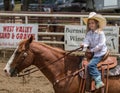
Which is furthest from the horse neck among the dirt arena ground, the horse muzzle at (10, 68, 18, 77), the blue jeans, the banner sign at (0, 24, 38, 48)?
the banner sign at (0, 24, 38, 48)

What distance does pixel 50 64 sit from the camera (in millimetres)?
6152

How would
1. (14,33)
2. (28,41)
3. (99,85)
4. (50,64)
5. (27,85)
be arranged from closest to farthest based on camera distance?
(99,85)
(28,41)
(50,64)
(27,85)
(14,33)

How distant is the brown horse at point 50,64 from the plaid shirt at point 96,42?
0.36 metres

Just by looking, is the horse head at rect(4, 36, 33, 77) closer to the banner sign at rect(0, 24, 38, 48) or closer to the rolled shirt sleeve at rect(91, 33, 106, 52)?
the rolled shirt sleeve at rect(91, 33, 106, 52)

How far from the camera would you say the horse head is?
19.6 ft

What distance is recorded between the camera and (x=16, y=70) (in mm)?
6043

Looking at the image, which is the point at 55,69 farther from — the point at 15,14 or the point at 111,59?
the point at 15,14

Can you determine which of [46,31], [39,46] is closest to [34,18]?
[46,31]

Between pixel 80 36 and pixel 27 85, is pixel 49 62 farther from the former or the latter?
pixel 80 36

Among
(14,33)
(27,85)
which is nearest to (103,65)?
(27,85)

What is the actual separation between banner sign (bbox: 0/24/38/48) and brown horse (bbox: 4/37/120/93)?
565 cm

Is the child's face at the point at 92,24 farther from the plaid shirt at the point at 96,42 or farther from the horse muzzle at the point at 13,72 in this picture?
the horse muzzle at the point at 13,72

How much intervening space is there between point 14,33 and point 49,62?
598 centimetres

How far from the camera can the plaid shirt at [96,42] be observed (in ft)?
19.5
